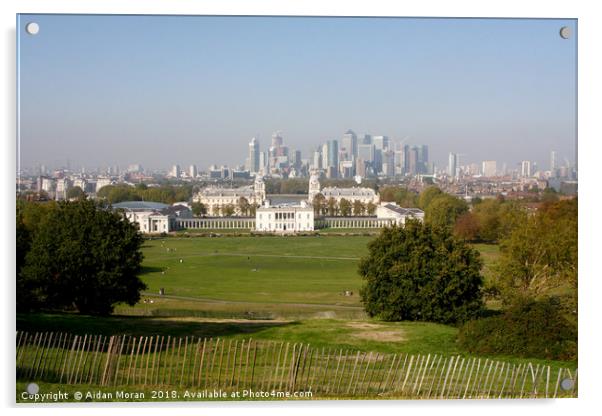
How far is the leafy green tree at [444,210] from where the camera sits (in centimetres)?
1140

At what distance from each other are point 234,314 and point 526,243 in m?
4.10

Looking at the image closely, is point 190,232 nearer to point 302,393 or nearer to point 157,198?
point 157,198

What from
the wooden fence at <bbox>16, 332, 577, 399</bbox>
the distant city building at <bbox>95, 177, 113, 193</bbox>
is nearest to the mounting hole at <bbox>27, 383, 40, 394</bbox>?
the wooden fence at <bbox>16, 332, 577, 399</bbox>

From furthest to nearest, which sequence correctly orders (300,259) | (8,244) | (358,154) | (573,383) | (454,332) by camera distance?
(300,259), (454,332), (358,154), (573,383), (8,244)

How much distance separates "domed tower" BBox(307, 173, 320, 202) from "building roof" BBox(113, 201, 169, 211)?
5.86ft

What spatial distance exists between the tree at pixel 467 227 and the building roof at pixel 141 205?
3836 millimetres

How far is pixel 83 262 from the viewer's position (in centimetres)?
1255

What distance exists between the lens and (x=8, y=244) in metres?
7.86

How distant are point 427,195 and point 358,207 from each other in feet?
4.86

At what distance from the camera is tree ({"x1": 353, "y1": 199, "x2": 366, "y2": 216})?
12.4 meters

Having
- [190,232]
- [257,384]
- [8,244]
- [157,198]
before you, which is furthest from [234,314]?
[8,244]

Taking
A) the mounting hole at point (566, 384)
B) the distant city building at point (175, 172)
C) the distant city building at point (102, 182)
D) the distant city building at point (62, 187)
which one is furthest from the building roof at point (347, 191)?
the mounting hole at point (566, 384)

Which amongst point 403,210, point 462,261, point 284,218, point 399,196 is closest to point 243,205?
point 284,218

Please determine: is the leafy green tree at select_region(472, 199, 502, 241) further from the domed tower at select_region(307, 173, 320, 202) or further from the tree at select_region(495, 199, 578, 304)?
the domed tower at select_region(307, 173, 320, 202)
